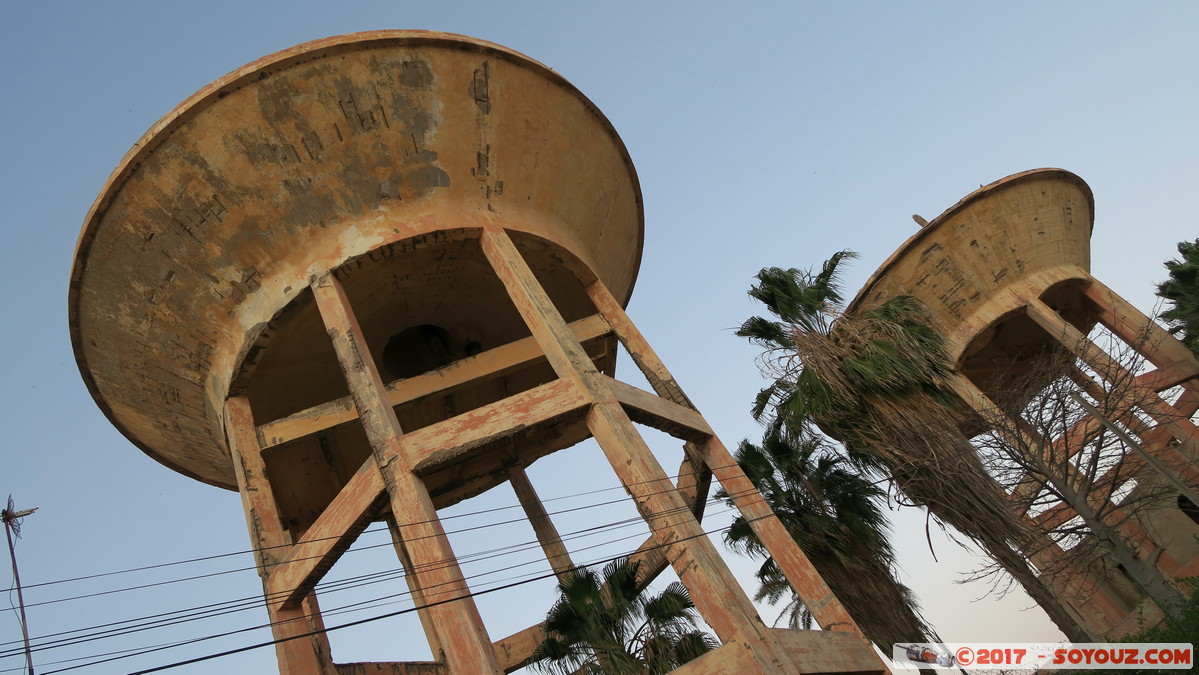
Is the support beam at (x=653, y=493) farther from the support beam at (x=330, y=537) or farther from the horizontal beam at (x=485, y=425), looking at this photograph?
the support beam at (x=330, y=537)

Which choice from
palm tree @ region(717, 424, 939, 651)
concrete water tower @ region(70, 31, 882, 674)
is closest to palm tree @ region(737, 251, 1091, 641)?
palm tree @ region(717, 424, 939, 651)

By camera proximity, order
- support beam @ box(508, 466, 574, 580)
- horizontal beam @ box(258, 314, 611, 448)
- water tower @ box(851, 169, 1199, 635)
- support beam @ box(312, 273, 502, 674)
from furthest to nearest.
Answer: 1. water tower @ box(851, 169, 1199, 635)
2. support beam @ box(508, 466, 574, 580)
3. horizontal beam @ box(258, 314, 611, 448)
4. support beam @ box(312, 273, 502, 674)

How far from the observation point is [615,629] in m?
8.20

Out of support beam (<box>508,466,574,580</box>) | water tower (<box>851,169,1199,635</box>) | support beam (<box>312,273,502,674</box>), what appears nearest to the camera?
support beam (<box>312,273,502,674</box>)

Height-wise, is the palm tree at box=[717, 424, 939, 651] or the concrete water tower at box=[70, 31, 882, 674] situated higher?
the concrete water tower at box=[70, 31, 882, 674]

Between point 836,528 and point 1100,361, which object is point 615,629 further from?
point 1100,361

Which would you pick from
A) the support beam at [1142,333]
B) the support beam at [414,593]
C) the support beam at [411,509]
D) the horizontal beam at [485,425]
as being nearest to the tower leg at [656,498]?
the horizontal beam at [485,425]

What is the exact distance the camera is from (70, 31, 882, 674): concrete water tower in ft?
27.3

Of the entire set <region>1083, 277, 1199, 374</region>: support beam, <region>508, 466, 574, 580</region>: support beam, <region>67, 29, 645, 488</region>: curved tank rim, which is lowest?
<region>1083, 277, 1199, 374</region>: support beam

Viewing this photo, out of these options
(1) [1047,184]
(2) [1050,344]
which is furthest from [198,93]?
(2) [1050,344]

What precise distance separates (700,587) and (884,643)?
4.17 metres

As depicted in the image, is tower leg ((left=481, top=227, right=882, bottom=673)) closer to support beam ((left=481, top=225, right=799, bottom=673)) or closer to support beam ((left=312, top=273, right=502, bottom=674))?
support beam ((left=481, top=225, right=799, bottom=673))

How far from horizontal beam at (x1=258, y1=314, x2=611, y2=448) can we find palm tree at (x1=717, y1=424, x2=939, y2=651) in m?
2.84

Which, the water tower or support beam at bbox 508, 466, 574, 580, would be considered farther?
the water tower
